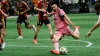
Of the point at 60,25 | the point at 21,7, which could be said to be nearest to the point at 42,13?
the point at 21,7

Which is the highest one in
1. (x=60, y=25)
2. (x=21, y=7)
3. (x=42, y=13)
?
(x=60, y=25)

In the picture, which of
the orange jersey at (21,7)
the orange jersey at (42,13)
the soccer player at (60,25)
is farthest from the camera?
the orange jersey at (21,7)

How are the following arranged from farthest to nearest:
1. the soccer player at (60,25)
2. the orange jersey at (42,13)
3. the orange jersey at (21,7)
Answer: the orange jersey at (21,7) < the orange jersey at (42,13) < the soccer player at (60,25)

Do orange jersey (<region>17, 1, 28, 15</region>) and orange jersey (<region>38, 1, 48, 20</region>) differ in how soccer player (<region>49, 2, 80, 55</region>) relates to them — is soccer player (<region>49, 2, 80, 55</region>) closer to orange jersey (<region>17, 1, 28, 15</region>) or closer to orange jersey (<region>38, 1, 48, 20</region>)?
orange jersey (<region>38, 1, 48, 20</region>)

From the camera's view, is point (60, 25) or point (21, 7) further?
point (21, 7)

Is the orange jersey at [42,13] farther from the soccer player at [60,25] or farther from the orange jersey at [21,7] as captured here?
the soccer player at [60,25]

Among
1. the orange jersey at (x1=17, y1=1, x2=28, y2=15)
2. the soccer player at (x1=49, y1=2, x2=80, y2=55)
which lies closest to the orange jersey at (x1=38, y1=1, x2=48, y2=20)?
the orange jersey at (x1=17, y1=1, x2=28, y2=15)

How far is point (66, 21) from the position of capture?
1370cm

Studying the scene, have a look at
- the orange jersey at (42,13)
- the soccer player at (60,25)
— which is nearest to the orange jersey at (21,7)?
the orange jersey at (42,13)

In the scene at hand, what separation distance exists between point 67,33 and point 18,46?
311cm

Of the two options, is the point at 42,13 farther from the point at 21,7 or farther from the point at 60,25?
the point at 60,25

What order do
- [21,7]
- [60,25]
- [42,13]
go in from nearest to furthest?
[60,25] → [42,13] → [21,7]

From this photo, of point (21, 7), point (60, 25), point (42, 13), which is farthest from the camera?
point (21, 7)

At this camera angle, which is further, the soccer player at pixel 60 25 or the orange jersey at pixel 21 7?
the orange jersey at pixel 21 7
